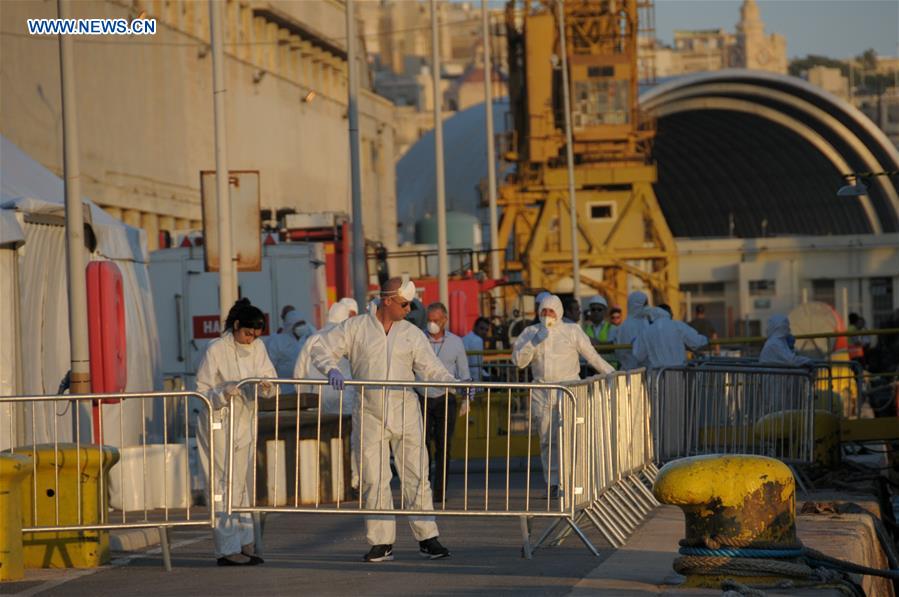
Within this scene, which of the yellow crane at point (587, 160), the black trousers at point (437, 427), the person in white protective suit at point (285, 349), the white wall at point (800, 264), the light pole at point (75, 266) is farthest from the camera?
the white wall at point (800, 264)

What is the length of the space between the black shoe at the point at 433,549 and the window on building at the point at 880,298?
2289 inches

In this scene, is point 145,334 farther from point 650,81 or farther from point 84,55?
point 650,81

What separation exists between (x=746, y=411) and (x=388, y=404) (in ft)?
22.4

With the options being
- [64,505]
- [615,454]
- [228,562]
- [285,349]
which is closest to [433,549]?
[228,562]

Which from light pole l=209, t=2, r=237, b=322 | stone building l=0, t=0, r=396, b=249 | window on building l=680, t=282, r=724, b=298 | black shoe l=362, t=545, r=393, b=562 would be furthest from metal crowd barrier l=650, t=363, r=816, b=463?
window on building l=680, t=282, r=724, b=298

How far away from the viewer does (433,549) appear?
41.0 ft

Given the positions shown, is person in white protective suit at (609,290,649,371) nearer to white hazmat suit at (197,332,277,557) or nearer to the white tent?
the white tent

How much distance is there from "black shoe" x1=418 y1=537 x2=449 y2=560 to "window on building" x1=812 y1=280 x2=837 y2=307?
189ft

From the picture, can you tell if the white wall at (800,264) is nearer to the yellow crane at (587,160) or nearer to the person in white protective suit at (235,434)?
the yellow crane at (587,160)

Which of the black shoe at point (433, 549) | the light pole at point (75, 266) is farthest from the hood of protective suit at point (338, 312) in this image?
the black shoe at point (433, 549)

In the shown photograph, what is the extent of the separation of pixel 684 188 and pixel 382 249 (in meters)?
48.5

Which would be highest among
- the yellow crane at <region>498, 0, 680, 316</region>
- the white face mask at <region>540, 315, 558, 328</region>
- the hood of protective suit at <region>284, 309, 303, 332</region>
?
the yellow crane at <region>498, 0, 680, 316</region>

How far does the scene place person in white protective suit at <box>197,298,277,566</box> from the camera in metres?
12.3

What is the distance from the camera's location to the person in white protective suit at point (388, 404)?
1237cm
